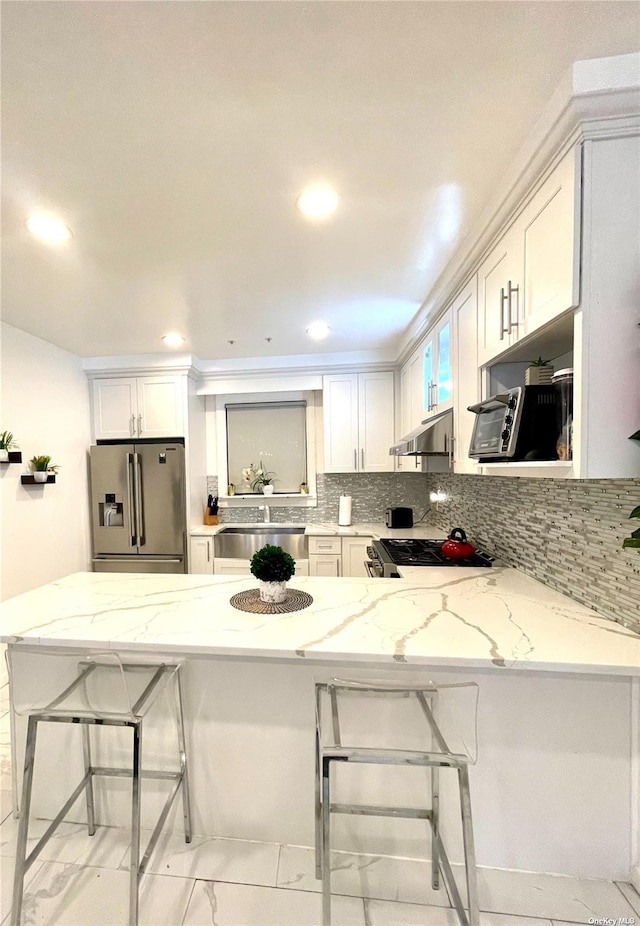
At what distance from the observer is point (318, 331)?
9.57 feet

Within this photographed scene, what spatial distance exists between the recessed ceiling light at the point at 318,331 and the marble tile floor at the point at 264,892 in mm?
2818

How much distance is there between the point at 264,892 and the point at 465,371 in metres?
2.19

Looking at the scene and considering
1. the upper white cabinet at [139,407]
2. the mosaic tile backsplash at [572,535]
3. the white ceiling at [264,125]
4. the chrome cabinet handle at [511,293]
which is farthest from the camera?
the upper white cabinet at [139,407]

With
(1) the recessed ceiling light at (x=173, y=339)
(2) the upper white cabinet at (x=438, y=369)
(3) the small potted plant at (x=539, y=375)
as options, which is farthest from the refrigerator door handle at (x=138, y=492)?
(3) the small potted plant at (x=539, y=375)

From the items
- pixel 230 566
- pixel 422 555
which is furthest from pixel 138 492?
pixel 422 555

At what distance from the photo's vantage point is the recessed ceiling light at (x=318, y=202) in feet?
4.55

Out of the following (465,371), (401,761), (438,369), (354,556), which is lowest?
(354,556)

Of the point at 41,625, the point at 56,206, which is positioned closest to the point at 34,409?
the point at 56,206

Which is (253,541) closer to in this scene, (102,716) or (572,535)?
(102,716)

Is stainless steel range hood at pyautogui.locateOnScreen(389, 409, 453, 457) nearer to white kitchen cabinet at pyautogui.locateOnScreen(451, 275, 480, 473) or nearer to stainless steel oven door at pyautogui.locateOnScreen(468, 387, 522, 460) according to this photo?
white kitchen cabinet at pyautogui.locateOnScreen(451, 275, 480, 473)

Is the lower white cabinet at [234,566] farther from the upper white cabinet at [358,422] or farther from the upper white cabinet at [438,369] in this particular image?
the upper white cabinet at [438,369]

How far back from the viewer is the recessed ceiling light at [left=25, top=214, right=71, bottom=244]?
1.51 metres

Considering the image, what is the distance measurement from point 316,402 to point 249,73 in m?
3.10

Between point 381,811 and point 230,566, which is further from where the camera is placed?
point 230,566
